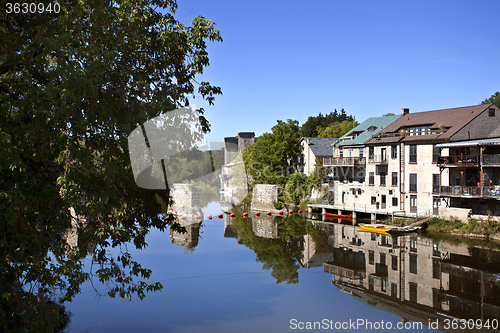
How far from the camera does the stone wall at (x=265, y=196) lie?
4803 centimetres

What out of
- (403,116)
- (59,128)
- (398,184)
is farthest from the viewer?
(403,116)

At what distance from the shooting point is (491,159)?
2897 cm

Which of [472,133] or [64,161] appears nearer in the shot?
[64,161]

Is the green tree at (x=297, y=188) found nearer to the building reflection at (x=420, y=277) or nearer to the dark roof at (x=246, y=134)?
the building reflection at (x=420, y=277)

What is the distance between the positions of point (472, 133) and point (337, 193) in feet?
50.4

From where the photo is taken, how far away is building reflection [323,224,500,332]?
16703 millimetres

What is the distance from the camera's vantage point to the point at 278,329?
14.3m

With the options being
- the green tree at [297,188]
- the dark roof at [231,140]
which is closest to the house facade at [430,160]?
the green tree at [297,188]

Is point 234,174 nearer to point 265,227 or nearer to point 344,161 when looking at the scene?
point 344,161

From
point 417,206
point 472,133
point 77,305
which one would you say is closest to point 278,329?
point 77,305

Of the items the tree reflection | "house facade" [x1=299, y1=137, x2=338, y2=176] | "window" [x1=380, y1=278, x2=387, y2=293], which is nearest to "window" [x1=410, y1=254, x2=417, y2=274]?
"window" [x1=380, y1=278, x2=387, y2=293]

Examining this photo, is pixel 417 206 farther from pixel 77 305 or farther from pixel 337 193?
pixel 77 305

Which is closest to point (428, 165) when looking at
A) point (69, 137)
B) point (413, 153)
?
point (413, 153)

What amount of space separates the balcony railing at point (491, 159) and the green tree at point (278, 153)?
2701 cm
